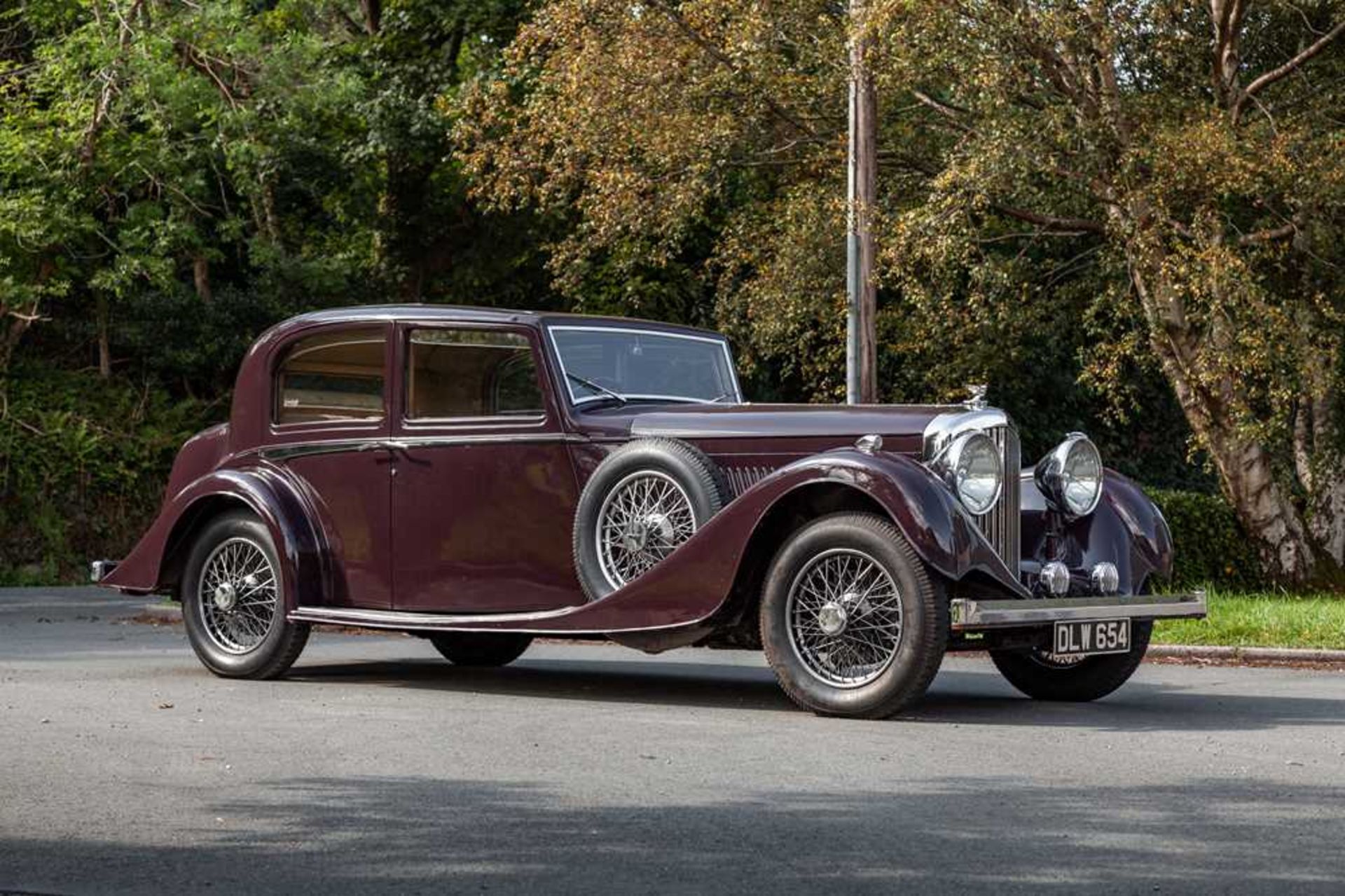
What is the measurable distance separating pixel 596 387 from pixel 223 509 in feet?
7.83

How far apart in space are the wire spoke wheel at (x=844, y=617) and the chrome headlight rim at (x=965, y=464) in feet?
1.88

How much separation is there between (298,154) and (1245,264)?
493 inches

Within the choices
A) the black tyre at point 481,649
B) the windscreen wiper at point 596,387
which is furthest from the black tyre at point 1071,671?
the black tyre at point 481,649

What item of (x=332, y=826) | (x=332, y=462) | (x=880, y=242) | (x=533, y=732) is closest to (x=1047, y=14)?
(x=880, y=242)

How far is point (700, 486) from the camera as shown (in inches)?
360

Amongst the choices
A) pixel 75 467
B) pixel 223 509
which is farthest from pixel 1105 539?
pixel 75 467

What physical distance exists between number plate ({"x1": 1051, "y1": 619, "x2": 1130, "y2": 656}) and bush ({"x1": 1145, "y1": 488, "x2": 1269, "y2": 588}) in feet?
35.7

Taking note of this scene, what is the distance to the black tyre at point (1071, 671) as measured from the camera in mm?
9805

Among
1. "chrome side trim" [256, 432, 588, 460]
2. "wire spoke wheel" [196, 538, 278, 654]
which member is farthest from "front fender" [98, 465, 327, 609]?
"wire spoke wheel" [196, 538, 278, 654]

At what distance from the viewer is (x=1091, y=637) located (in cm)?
903

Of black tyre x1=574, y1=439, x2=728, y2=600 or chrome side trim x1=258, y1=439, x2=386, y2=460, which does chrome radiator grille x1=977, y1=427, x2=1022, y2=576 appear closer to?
black tyre x1=574, y1=439, x2=728, y2=600

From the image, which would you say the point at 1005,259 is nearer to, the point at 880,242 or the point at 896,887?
the point at 880,242

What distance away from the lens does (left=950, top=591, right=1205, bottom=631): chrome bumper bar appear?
27.6 ft

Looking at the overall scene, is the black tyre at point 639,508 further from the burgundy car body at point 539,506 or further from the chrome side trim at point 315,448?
the chrome side trim at point 315,448
